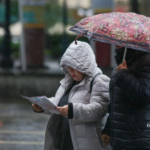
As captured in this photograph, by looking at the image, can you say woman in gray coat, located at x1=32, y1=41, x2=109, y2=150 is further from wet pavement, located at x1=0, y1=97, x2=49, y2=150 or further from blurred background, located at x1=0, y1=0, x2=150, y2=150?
blurred background, located at x1=0, y1=0, x2=150, y2=150

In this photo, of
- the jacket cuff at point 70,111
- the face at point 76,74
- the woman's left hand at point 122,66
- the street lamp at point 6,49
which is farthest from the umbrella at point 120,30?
the street lamp at point 6,49

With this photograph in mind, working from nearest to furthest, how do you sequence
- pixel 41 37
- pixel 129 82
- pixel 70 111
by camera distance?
pixel 129 82 < pixel 70 111 < pixel 41 37

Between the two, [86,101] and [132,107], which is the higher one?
[132,107]

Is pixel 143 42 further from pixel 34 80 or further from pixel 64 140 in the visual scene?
pixel 34 80

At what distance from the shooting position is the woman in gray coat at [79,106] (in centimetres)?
369

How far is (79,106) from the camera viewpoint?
12.1 ft

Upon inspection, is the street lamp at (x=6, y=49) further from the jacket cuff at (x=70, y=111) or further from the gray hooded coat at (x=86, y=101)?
the jacket cuff at (x=70, y=111)

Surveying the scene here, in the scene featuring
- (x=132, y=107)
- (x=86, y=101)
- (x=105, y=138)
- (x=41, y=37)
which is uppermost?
(x=132, y=107)

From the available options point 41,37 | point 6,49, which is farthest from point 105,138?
point 6,49

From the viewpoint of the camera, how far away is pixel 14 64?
1415 centimetres

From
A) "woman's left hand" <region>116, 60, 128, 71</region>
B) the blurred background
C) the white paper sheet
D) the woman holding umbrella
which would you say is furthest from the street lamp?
"woman's left hand" <region>116, 60, 128, 71</region>

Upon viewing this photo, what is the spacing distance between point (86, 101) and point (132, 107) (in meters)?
0.53

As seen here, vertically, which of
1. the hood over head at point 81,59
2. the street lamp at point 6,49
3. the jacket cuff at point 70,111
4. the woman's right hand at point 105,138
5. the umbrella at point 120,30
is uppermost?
the umbrella at point 120,30

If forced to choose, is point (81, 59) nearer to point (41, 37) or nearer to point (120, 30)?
point (120, 30)
